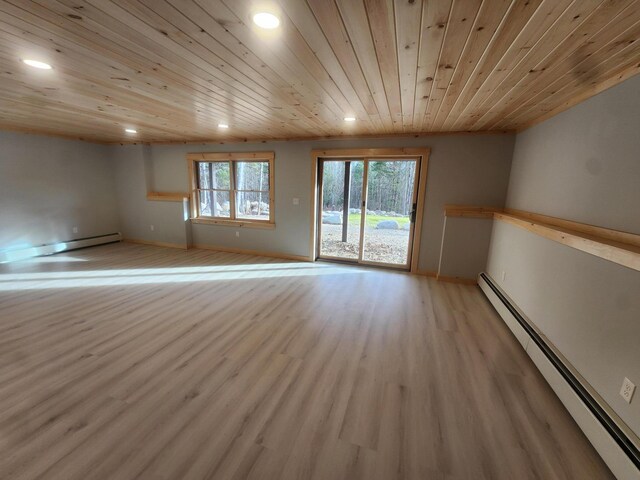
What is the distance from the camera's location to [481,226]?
3.88 meters

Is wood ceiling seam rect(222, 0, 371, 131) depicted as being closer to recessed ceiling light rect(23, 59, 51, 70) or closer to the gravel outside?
recessed ceiling light rect(23, 59, 51, 70)

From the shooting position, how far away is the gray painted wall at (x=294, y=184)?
3.96m

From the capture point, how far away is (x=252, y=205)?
216 inches

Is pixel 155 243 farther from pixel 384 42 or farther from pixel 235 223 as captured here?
pixel 384 42

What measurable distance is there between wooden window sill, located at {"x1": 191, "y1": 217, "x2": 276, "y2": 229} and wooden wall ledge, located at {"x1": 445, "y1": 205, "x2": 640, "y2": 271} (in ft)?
13.1

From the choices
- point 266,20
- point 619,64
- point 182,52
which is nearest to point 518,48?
point 619,64

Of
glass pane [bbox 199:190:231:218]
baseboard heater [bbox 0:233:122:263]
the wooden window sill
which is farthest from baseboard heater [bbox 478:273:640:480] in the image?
baseboard heater [bbox 0:233:122:263]

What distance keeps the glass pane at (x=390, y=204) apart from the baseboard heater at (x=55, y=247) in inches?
227

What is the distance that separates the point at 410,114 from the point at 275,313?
2.76m

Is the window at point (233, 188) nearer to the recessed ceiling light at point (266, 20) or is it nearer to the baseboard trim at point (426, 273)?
the baseboard trim at point (426, 273)

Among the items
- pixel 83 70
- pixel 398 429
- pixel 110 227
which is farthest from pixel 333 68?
pixel 110 227

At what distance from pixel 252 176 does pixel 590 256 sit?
500cm

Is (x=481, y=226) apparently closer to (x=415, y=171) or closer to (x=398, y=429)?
(x=415, y=171)

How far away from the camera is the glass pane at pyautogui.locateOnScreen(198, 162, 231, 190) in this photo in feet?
18.2
